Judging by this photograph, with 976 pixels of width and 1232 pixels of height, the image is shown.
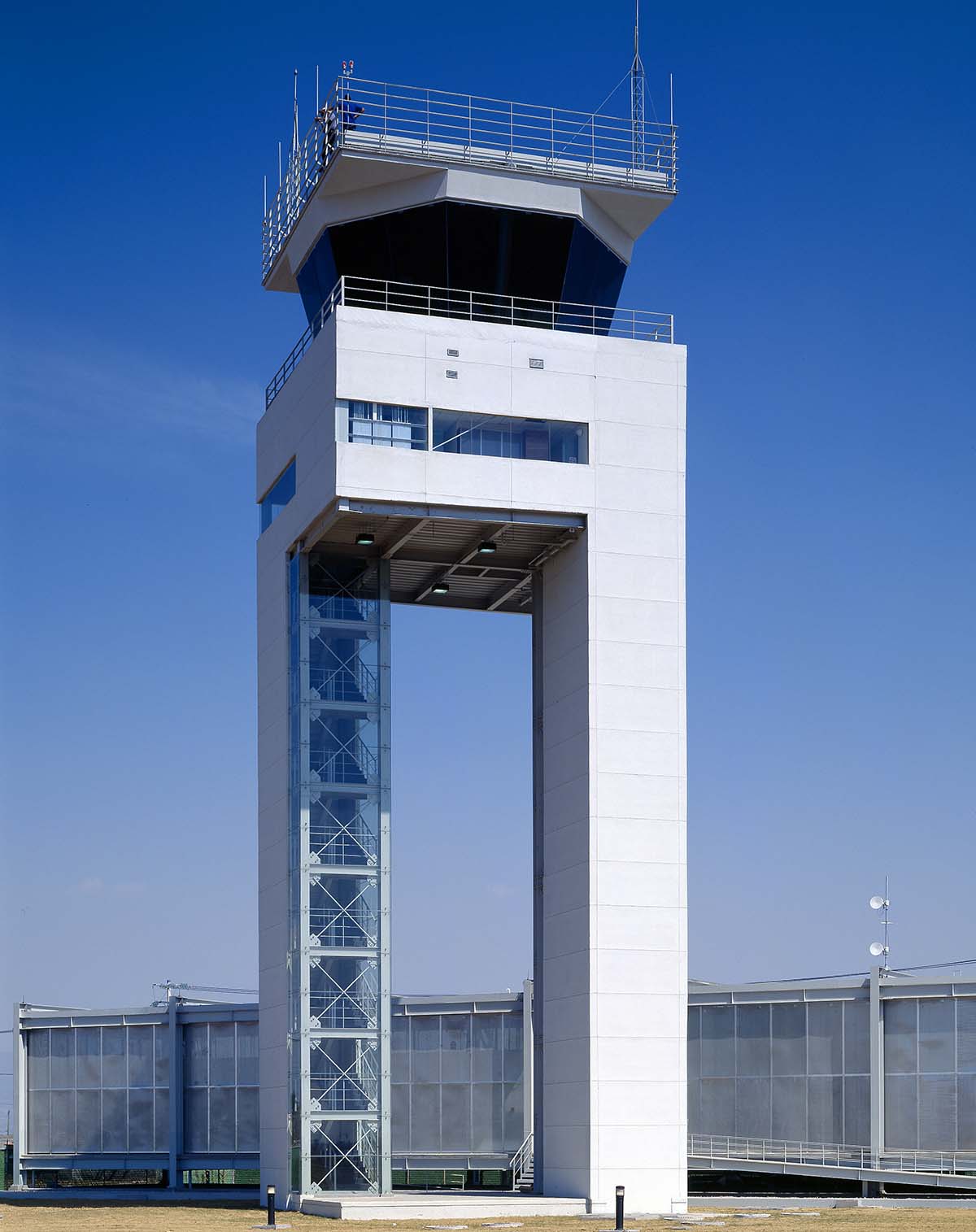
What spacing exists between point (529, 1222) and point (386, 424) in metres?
18.0

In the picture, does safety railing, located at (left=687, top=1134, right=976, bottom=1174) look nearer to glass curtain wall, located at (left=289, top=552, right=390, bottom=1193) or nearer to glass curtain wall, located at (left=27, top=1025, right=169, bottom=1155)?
glass curtain wall, located at (left=289, top=552, right=390, bottom=1193)

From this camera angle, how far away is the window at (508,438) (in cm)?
3922

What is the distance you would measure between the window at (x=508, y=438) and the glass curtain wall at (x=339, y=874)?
16.9 feet

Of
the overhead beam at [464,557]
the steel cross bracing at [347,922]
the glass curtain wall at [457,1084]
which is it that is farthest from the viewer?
the glass curtain wall at [457,1084]

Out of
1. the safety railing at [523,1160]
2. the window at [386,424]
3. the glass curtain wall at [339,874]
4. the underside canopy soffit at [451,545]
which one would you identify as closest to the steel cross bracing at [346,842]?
the glass curtain wall at [339,874]

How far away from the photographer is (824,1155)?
4744 cm

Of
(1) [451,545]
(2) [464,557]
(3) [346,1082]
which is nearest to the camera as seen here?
(3) [346,1082]

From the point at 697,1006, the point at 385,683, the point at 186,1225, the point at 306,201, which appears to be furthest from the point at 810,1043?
the point at 306,201

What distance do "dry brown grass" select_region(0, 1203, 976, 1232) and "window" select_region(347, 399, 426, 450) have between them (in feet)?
56.4

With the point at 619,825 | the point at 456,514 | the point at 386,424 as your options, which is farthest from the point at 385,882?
the point at 386,424

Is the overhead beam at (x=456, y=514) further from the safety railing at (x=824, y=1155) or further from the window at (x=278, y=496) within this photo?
the safety railing at (x=824, y=1155)

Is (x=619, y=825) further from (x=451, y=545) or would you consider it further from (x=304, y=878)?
(x=451, y=545)

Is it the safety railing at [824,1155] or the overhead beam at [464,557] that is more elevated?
the overhead beam at [464,557]

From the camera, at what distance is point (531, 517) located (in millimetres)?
39625
